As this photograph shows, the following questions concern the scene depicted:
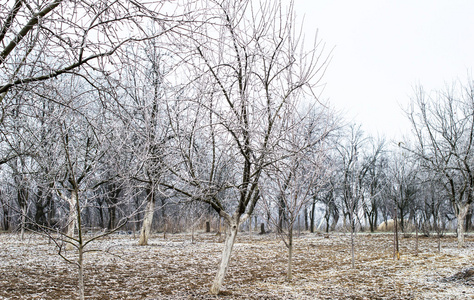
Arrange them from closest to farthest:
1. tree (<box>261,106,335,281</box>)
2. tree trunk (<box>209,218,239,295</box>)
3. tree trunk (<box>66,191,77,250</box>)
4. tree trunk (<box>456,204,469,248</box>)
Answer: tree trunk (<box>66,191,77,250</box>)
tree (<box>261,106,335,281</box>)
tree trunk (<box>209,218,239,295</box>)
tree trunk (<box>456,204,469,248</box>)

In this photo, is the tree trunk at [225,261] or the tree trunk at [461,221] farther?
the tree trunk at [461,221]

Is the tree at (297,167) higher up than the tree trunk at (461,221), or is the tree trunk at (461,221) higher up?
the tree at (297,167)

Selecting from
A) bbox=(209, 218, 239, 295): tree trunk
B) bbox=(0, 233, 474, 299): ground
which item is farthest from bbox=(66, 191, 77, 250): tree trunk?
bbox=(209, 218, 239, 295): tree trunk

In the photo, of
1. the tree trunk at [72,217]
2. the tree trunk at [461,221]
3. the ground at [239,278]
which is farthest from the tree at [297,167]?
the tree trunk at [461,221]

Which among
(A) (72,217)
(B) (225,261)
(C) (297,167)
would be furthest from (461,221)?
(A) (72,217)

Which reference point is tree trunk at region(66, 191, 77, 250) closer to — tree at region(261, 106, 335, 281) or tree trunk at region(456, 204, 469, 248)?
tree at region(261, 106, 335, 281)

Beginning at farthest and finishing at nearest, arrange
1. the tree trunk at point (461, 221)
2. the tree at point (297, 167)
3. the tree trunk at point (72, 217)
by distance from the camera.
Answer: the tree trunk at point (461, 221) < the tree at point (297, 167) < the tree trunk at point (72, 217)

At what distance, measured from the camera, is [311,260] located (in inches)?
462

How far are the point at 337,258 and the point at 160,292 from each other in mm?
7444

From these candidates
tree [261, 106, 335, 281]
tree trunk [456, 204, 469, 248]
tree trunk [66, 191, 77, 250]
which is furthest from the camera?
tree trunk [456, 204, 469, 248]

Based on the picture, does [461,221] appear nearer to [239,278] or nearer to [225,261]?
[239,278]

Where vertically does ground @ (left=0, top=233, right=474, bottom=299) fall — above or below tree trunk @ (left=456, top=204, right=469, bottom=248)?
below

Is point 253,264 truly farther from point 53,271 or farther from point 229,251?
point 53,271

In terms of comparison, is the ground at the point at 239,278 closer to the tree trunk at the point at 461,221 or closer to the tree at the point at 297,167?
the tree at the point at 297,167
